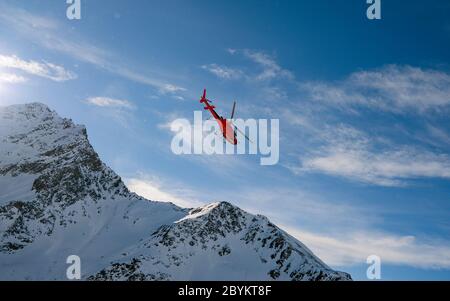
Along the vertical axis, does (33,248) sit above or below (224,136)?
below

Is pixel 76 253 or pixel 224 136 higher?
pixel 224 136
